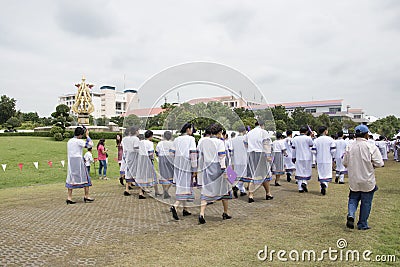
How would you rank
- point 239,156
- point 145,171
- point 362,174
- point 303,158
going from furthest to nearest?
1. point 303,158
2. point 239,156
3. point 145,171
4. point 362,174

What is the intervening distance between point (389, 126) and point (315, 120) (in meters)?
16.4

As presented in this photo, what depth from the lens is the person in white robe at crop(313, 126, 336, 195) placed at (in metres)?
9.95

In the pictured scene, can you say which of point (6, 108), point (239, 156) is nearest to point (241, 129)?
point (239, 156)

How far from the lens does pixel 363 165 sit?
235 inches

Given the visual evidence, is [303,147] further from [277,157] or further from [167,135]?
[167,135]

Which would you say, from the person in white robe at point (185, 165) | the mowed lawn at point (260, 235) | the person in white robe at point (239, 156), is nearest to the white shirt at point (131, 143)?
the mowed lawn at point (260, 235)

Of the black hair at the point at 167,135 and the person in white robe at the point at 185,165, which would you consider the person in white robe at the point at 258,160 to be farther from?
the black hair at the point at 167,135

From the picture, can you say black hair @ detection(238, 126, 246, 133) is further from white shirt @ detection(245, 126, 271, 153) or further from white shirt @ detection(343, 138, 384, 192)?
white shirt @ detection(343, 138, 384, 192)

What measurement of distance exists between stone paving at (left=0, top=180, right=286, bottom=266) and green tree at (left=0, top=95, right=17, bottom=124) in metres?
47.8

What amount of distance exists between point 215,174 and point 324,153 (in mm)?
5087

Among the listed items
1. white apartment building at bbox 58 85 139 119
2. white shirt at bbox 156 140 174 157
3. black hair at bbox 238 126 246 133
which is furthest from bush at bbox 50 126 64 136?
white apartment building at bbox 58 85 139 119

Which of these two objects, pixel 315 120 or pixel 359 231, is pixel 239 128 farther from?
pixel 315 120

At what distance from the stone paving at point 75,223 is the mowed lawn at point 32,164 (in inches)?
172

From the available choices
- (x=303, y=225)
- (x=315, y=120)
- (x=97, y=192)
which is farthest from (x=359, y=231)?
(x=315, y=120)
